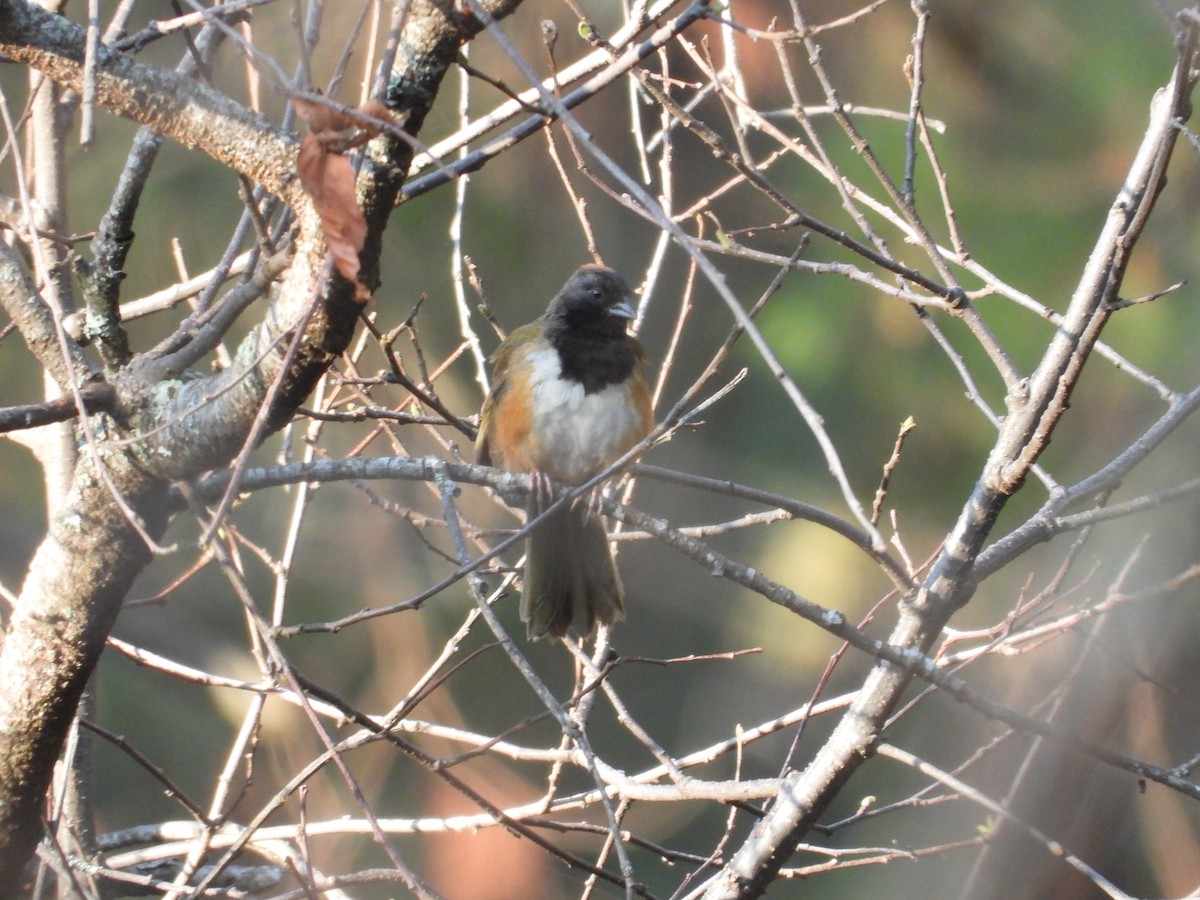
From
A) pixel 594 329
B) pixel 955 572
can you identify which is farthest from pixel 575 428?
pixel 955 572

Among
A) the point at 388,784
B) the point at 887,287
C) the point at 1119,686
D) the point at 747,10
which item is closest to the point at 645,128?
the point at 747,10

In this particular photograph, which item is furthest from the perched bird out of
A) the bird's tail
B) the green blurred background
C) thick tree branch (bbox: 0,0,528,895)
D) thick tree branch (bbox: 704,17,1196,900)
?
the green blurred background

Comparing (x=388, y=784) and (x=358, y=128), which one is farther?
(x=388, y=784)

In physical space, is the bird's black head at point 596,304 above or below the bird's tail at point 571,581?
above

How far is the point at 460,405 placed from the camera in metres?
5.48

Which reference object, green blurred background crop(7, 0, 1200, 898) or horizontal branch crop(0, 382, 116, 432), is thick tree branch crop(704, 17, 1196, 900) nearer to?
horizontal branch crop(0, 382, 116, 432)

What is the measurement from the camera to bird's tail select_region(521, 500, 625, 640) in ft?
9.37

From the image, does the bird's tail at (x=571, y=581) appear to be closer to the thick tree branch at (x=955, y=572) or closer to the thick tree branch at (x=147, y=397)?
the thick tree branch at (x=955, y=572)

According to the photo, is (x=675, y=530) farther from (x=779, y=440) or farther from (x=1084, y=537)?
(x=779, y=440)

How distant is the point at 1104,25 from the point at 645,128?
232 centimetres

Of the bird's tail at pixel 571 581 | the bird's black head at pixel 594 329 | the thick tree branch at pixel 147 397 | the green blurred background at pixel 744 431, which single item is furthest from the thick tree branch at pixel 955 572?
the green blurred background at pixel 744 431

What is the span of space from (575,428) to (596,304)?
388mm

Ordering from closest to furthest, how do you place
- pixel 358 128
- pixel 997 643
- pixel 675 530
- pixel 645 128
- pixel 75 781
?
pixel 358 128, pixel 675 530, pixel 997 643, pixel 75 781, pixel 645 128

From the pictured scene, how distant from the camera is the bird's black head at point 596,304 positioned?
315 cm
